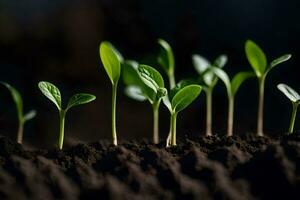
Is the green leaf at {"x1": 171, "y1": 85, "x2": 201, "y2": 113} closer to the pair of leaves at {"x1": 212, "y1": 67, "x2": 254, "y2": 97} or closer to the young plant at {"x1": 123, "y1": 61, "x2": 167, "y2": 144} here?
the young plant at {"x1": 123, "y1": 61, "x2": 167, "y2": 144}

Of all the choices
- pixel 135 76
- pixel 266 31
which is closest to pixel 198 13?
pixel 266 31

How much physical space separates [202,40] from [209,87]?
0.64 m

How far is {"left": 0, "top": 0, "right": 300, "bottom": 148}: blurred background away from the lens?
2.04m

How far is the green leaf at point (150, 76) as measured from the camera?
1.17 m

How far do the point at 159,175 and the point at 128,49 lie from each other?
129cm

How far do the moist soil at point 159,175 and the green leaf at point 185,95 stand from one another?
15 centimetres

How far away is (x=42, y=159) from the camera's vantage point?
3.43 ft

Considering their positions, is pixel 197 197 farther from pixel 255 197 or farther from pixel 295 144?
pixel 295 144

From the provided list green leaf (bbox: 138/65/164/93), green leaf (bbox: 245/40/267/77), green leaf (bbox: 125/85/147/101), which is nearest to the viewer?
green leaf (bbox: 138/65/164/93)

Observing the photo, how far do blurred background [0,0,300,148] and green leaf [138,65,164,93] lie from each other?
0.79 m

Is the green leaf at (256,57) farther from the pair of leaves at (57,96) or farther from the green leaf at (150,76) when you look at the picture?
the pair of leaves at (57,96)

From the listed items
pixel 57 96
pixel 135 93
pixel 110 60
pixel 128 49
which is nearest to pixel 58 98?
pixel 57 96

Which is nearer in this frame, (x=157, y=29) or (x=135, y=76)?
(x=135, y=76)

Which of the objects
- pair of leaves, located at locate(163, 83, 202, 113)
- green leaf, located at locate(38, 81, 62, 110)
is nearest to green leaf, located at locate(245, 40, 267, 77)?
pair of leaves, located at locate(163, 83, 202, 113)
